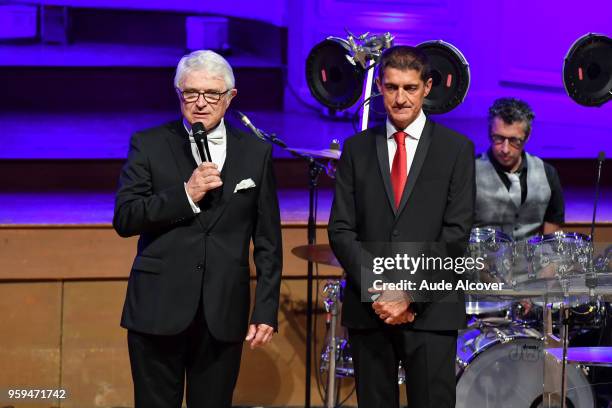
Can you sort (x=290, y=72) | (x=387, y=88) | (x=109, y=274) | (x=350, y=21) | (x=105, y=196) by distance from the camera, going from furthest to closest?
1. (x=290, y=72)
2. (x=350, y=21)
3. (x=105, y=196)
4. (x=109, y=274)
5. (x=387, y=88)

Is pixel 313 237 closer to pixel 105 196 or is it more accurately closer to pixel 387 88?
pixel 387 88

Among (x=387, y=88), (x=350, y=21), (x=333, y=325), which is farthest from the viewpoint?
(x=350, y=21)

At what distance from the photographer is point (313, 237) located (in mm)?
4262

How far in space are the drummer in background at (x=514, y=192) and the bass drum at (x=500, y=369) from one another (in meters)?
0.54

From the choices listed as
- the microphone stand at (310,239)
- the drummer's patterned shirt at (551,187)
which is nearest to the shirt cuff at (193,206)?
the microphone stand at (310,239)

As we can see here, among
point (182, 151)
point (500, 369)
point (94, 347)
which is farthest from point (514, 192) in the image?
point (94, 347)

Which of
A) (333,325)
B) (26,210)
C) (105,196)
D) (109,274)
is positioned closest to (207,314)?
(333,325)

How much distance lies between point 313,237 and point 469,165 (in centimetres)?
137

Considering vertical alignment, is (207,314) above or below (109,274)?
above

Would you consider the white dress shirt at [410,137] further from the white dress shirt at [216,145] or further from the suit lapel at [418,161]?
the white dress shirt at [216,145]

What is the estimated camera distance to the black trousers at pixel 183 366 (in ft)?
9.73

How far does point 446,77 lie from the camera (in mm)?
3906

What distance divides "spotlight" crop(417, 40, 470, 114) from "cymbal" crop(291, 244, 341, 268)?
0.66 m

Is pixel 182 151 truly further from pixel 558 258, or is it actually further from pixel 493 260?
pixel 558 258
